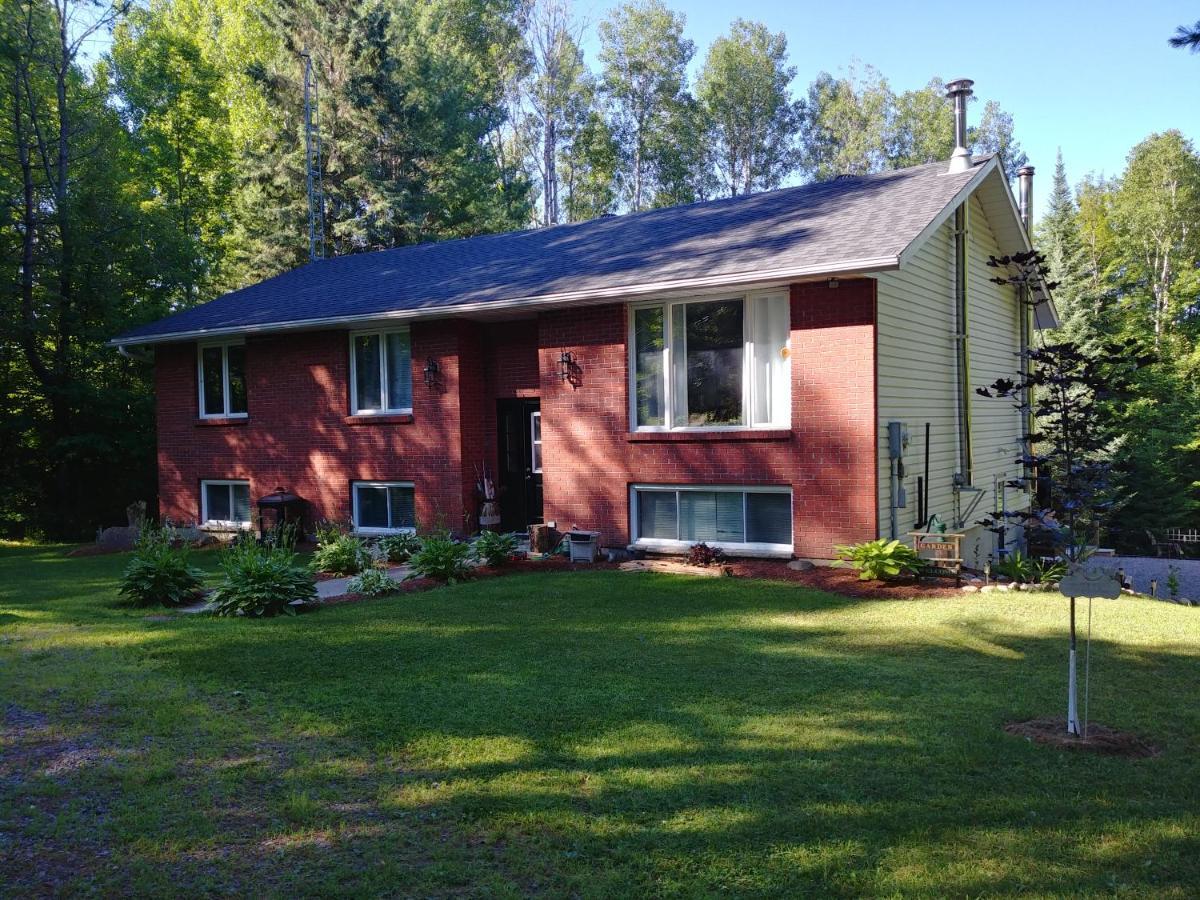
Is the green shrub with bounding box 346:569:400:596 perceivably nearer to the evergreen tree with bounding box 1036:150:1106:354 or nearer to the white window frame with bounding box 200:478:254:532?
the white window frame with bounding box 200:478:254:532

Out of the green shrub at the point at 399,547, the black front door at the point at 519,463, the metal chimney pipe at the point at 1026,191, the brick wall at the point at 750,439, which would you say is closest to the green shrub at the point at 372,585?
the green shrub at the point at 399,547

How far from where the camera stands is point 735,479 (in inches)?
459

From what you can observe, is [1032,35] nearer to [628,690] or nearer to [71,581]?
[628,690]

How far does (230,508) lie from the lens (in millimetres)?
16875

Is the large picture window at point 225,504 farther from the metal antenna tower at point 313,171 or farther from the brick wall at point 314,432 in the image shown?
the metal antenna tower at point 313,171

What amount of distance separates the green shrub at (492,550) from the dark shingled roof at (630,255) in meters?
3.39

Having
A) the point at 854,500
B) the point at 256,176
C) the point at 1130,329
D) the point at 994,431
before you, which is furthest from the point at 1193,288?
the point at 256,176

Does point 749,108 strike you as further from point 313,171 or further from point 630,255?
point 630,255

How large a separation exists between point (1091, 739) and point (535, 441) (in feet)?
33.4

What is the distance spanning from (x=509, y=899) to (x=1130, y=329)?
32.1 metres

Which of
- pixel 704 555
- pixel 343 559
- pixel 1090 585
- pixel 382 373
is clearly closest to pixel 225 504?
pixel 382 373

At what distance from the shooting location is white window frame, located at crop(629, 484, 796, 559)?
1145cm

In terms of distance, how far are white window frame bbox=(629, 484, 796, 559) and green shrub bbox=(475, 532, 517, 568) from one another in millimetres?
1760

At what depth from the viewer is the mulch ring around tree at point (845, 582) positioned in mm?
9734
